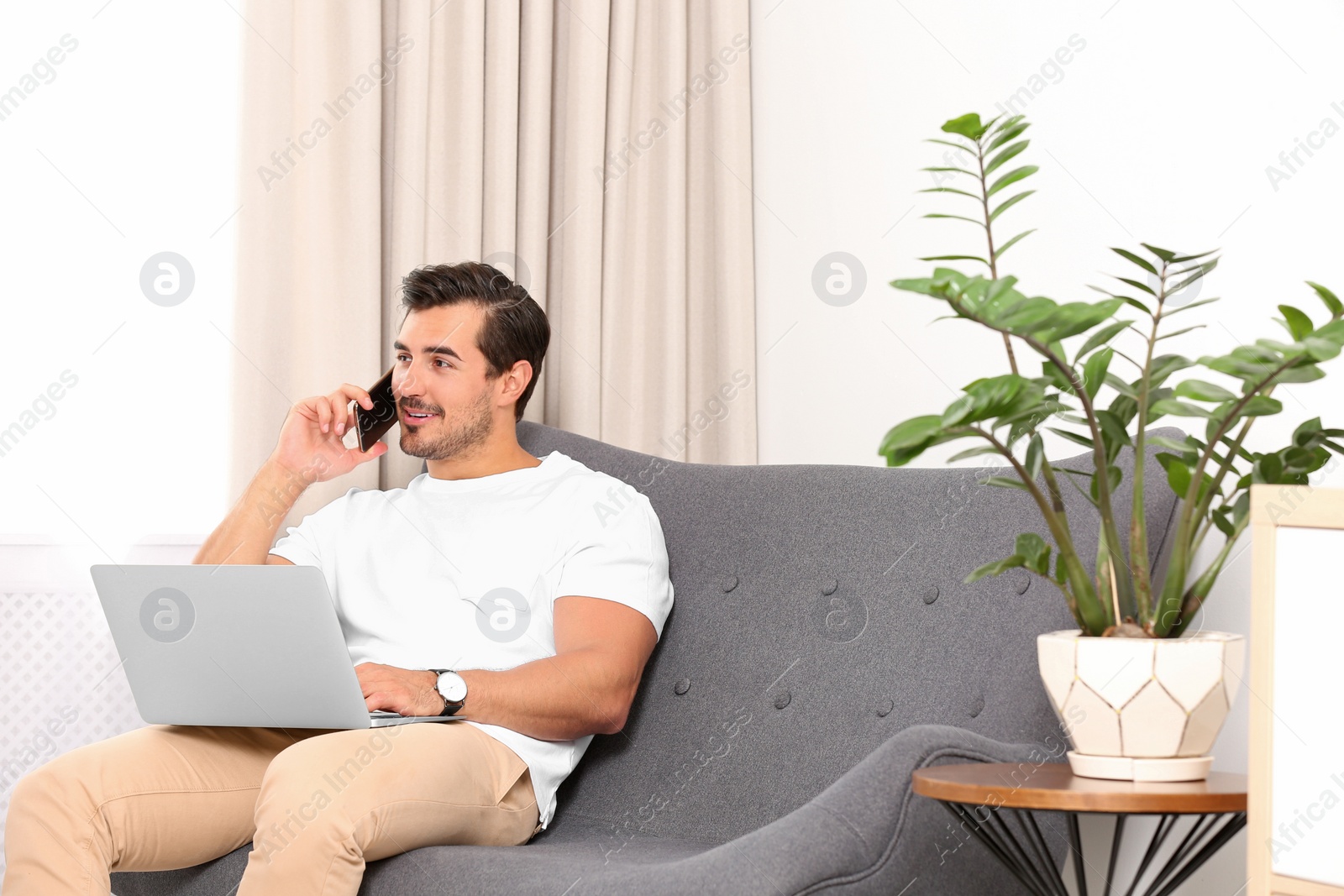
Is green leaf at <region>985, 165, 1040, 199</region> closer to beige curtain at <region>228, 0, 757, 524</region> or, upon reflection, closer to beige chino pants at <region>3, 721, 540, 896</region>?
beige chino pants at <region>3, 721, 540, 896</region>

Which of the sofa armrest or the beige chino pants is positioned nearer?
the sofa armrest

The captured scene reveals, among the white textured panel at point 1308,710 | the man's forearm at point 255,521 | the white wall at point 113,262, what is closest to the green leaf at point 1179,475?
the white textured panel at point 1308,710

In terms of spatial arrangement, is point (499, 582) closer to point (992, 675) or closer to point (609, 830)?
point (609, 830)

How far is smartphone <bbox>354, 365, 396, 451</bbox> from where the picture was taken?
204cm

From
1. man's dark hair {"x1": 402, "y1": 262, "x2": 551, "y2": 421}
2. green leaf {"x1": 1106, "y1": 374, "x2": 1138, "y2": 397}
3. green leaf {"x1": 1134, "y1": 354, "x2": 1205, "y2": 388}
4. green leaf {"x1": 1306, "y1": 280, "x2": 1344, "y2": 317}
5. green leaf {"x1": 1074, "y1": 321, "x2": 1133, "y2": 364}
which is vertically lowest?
green leaf {"x1": 1106, "y1": 374, "x2": 1138, "y2": 397}

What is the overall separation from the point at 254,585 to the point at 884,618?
83 cm

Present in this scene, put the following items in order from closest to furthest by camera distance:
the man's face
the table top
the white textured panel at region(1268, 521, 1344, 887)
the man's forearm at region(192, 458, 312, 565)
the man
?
1. the white textured panel at region(1268, 521, 1344, 887)
2. the table top
3. the man
4. the man's forearm at region(192, 458, 312, 565)
5. the man's face

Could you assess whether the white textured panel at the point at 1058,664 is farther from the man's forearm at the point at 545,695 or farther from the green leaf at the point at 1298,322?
the man's forearm at the point at 545,695

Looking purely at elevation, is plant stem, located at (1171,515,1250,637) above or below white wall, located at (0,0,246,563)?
below

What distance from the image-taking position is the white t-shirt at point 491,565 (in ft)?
5.83

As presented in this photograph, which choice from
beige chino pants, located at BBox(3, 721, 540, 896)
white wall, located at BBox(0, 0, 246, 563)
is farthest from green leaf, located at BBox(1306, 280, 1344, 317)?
white wall, located at BBox(0, 0, 246, 563)

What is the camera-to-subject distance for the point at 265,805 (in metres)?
1.38

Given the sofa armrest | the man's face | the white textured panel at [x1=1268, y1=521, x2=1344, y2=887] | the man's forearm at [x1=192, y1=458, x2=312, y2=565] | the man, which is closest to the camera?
the white textured panel at [x1=1268, y1=521, x2=1344, y2=887]

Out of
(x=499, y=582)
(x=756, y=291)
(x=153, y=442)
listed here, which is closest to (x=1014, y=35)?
(x=756, y=291)
